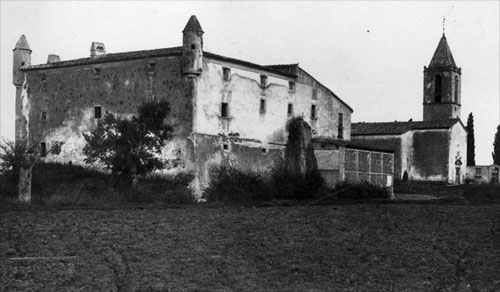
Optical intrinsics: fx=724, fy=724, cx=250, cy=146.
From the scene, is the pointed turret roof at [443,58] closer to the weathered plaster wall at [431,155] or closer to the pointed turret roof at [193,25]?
the weathered plaster wall at [431,155]

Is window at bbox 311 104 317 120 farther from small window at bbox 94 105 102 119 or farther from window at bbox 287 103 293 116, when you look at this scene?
small window at bbox 94 105 102 119

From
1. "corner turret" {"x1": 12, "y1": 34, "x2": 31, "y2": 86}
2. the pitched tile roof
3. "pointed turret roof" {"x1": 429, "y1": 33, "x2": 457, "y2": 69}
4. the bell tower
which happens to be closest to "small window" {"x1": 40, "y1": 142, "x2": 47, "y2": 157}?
"corner turret" {"x1": 12, "y1": 34, "x2": 31, "y2": 86}

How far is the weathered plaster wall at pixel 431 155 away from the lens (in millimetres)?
57031

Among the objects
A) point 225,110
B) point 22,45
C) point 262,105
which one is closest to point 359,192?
point 225,110

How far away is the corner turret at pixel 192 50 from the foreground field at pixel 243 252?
17.0m

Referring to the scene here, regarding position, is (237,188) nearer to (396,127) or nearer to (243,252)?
(243,252)

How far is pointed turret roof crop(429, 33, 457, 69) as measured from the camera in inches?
2576

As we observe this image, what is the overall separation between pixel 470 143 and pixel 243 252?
56.3 metres

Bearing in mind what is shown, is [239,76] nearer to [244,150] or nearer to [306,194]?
[244,150]

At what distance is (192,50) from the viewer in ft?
115

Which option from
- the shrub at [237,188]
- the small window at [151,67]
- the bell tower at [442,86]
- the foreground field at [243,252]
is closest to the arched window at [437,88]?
the bell tower at [442,86]

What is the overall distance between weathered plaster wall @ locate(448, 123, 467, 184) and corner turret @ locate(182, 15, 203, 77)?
28.9 m

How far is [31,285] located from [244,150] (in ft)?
89.7

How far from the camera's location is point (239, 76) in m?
37.9
